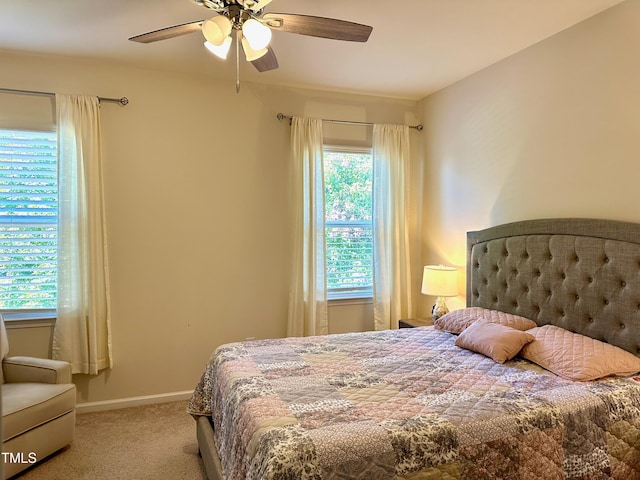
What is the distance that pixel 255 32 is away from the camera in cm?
195

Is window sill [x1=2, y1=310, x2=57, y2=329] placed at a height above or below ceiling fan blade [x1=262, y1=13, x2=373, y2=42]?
below

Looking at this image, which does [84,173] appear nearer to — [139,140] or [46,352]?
[139,140]

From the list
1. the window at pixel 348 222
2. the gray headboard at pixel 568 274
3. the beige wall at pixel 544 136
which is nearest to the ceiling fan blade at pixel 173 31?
the window at pixel 348 222

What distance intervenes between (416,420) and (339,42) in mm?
2459

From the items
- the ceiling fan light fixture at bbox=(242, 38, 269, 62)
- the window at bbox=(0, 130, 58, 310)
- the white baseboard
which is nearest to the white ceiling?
the ceiling fan light fixture at bbox=(242, 38, 269, 62)

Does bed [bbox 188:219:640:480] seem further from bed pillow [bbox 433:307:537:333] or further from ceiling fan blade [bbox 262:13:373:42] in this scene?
ceiling fan blade [bbox 262:13:373:42]

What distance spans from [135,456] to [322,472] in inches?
72.6

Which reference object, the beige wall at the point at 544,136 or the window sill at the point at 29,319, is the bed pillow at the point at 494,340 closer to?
the beige wall at the point at 544,136

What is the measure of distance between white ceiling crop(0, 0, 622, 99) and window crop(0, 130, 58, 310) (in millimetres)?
709

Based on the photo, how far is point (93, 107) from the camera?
11.0 feet

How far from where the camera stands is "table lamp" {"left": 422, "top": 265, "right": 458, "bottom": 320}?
11.8ft

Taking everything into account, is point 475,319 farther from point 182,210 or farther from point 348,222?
point 182,210

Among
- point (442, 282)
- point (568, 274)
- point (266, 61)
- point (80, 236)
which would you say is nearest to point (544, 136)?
point (568, 274)

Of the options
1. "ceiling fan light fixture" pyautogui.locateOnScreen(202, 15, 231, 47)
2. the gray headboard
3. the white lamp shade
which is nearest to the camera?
"ceiling fan light fixture" pyautogui.locateOnScreen(202, 15, 231, 47)
